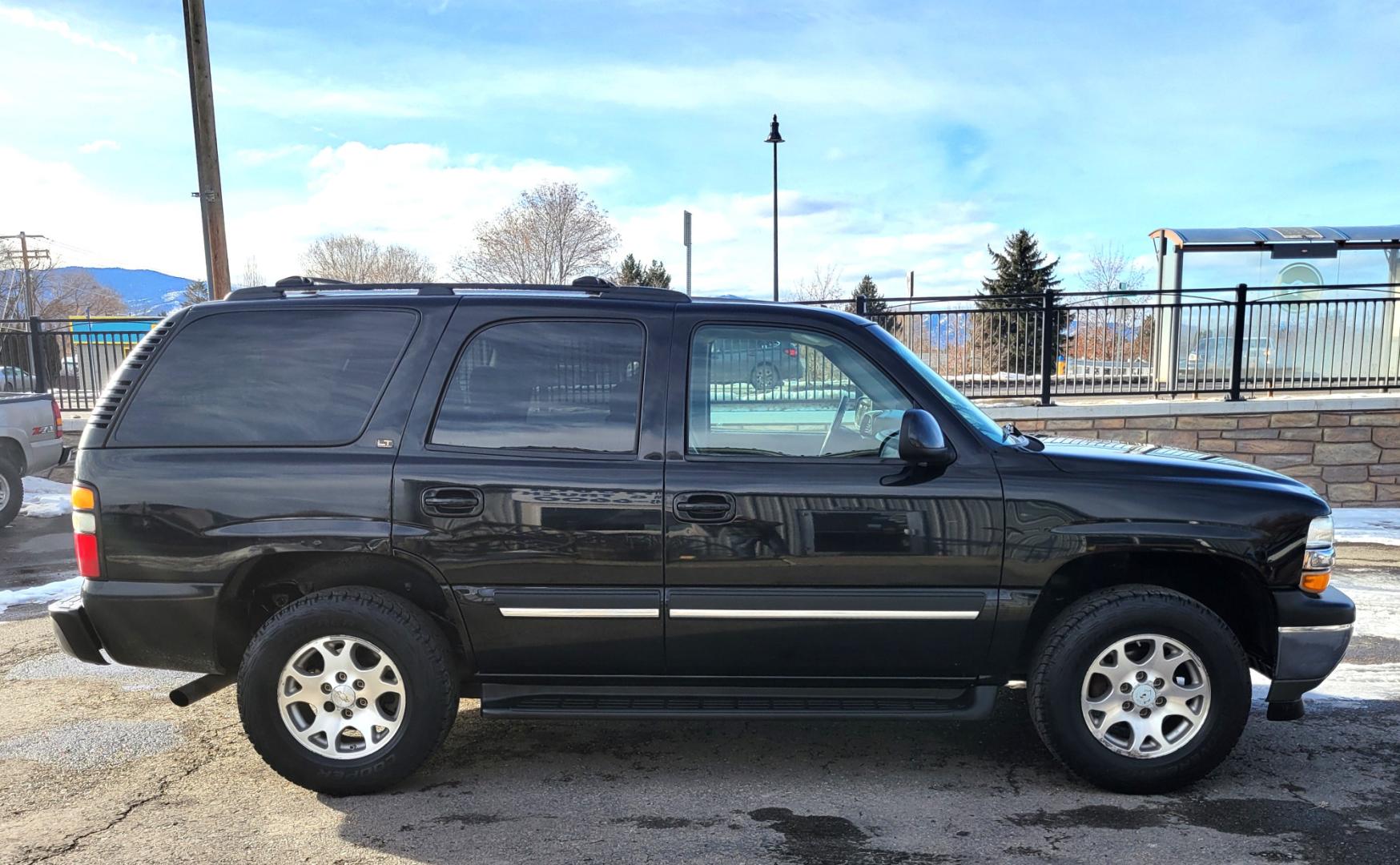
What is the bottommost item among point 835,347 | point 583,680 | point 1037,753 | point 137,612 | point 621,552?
point 1037,753

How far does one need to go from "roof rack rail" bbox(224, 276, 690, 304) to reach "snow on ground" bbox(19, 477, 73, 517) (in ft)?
24.5

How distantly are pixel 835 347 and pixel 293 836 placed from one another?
2.61 m

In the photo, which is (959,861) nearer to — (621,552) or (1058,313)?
(621,552)

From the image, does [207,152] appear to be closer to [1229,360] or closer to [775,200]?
[1229,360]

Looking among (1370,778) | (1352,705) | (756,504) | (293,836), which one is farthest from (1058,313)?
(293,836)

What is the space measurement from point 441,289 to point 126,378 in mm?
1220

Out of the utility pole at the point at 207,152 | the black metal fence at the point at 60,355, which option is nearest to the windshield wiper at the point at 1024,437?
the utility pole at the point at 207,152

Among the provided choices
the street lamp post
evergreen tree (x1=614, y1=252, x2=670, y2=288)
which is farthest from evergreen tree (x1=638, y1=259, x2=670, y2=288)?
the street lamp post

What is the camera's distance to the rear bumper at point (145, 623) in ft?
11.3

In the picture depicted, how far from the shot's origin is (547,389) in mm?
3514

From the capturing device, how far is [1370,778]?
356 cm

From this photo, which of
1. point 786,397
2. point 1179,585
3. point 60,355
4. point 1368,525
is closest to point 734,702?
point 786,397

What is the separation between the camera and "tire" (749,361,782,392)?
362 centimetres

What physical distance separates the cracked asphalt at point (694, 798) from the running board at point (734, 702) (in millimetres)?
334
